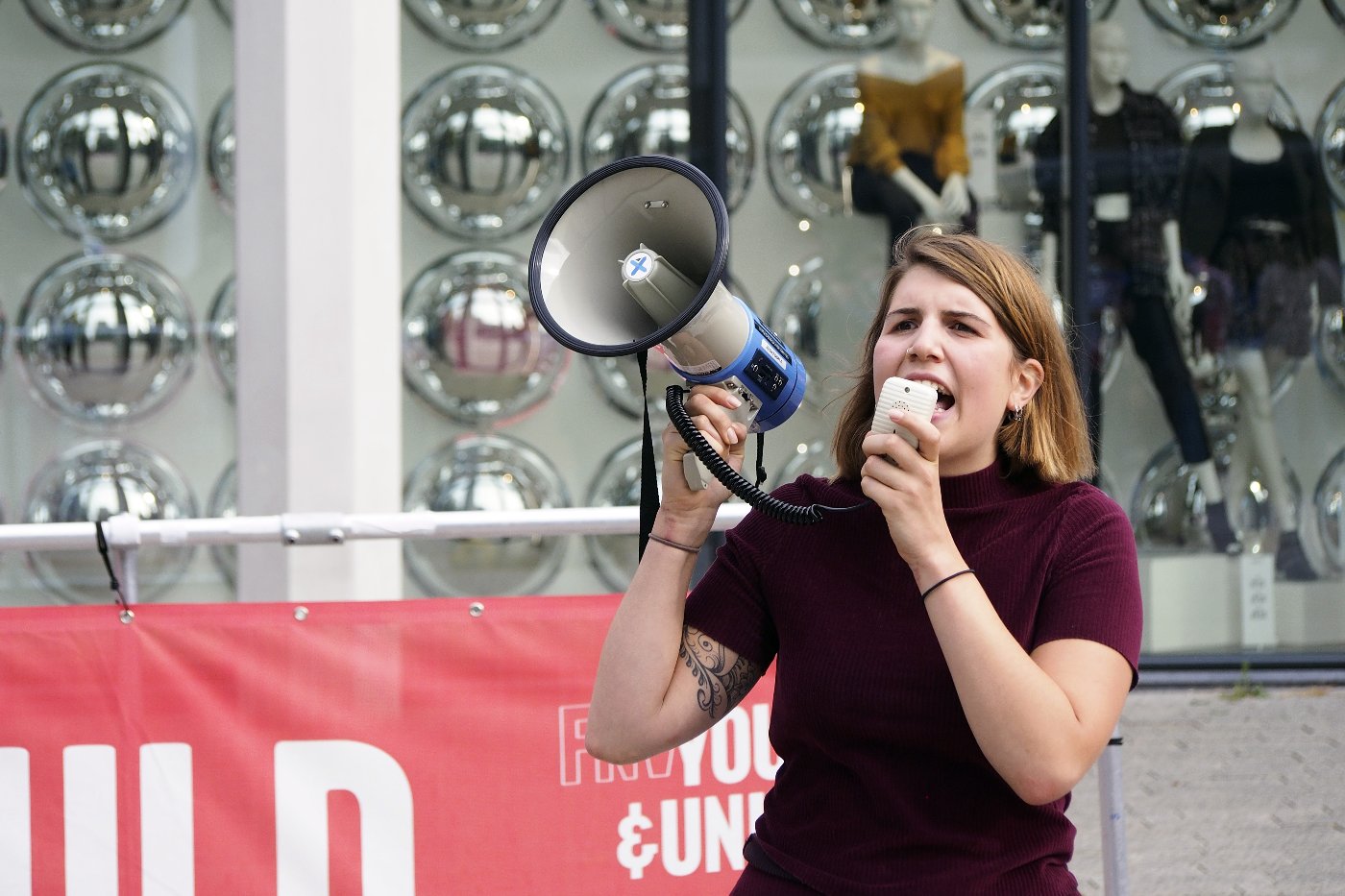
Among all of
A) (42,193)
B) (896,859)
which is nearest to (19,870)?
(896,859)

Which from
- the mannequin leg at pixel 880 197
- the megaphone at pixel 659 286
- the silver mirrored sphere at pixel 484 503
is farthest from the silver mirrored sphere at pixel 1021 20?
the megaphone at pixel 659 286

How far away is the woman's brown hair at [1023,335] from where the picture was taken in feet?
6.39

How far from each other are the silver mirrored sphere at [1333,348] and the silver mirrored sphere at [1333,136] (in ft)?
1.66

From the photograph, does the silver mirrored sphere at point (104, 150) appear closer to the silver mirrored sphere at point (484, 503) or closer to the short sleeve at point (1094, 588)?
the silver mirrored sphere at point (484, 503)

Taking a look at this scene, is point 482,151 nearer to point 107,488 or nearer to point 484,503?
point 484,503

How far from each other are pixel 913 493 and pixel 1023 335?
351 mm

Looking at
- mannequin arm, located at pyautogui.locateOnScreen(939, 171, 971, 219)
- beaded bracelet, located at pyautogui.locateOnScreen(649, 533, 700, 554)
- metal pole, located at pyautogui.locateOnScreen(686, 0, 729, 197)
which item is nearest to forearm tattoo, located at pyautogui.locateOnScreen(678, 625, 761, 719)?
beaded bracelet, located at pyautogui.locateOnScreen(649, 533, 700, 554)

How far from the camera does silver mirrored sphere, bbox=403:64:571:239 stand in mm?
6113

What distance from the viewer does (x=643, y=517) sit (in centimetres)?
206

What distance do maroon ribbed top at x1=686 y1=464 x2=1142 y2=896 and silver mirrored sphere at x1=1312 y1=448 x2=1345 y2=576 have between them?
5305 millimetres

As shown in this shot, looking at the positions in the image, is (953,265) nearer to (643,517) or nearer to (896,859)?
(643,517)

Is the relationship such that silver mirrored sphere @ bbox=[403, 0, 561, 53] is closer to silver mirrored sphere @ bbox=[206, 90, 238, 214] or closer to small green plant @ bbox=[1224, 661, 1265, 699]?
silver mirrored sphere @ bbox=[206, 90, 238, 214]

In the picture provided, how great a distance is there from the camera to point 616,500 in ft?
20.9

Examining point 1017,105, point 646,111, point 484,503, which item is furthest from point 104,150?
point 1017,105
